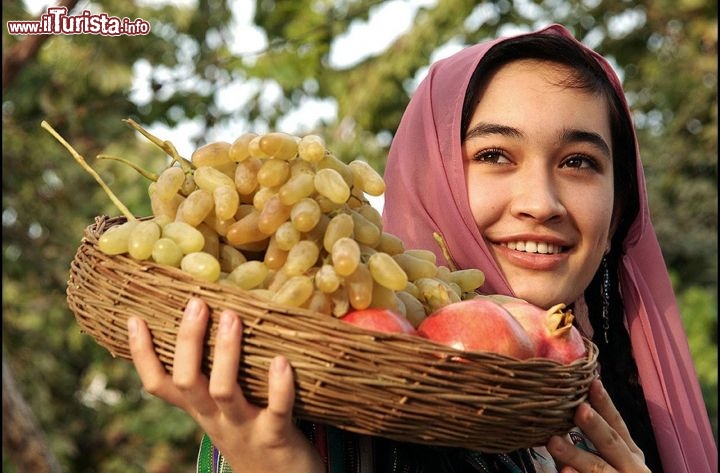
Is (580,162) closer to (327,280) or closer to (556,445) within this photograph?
(556,445)

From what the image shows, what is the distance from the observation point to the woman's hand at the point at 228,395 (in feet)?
4.02

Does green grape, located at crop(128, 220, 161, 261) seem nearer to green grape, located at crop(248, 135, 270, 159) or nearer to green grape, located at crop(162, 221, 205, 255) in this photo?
green grape, located at crop(162, 221, 205, 255)

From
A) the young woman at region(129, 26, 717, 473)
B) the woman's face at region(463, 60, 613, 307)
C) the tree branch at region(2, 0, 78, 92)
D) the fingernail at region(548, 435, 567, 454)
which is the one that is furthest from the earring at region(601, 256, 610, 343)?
the tree branch at region(2, 0, 78, 92)

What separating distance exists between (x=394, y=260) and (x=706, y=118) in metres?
7.01

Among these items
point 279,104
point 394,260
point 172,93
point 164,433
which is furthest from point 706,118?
point 394,260

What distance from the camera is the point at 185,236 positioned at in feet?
4.39

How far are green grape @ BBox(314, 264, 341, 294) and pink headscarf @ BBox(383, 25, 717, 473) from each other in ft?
2.01

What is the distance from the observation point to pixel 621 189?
218cm

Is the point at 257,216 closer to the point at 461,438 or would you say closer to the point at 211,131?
the point at 461,438

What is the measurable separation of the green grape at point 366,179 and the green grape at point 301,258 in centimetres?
16

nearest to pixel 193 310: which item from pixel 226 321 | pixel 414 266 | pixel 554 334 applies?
pixel 226 321

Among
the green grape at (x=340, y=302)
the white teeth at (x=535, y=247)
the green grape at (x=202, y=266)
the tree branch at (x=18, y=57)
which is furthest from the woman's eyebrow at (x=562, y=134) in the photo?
the tree branch at (x=18, y=57)

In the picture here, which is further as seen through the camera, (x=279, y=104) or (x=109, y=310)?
(x=279, y=104)

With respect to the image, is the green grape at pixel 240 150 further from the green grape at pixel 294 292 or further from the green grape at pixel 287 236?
the green grape at pixel 294 292
